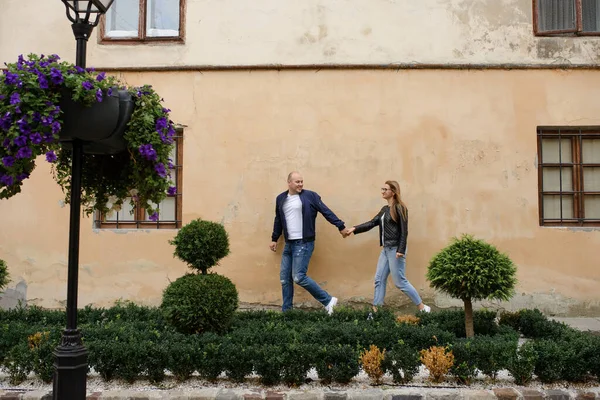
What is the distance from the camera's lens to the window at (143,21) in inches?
348

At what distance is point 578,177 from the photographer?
8625 millimetres

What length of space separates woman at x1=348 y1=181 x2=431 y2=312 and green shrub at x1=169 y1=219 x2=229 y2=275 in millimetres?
2585

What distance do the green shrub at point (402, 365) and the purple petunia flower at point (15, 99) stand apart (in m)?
3.52

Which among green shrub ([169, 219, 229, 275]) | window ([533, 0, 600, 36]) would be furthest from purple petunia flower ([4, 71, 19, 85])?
window ([533, 0, 600, 36])

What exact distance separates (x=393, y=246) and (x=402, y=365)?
3.09 m

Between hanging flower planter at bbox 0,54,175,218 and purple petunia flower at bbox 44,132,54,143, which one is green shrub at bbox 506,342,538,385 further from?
purple petunia flower at bbox 44,132,54,143

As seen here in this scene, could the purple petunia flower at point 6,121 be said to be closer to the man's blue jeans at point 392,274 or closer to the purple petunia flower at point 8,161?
the purple petunia flower at point 8,161

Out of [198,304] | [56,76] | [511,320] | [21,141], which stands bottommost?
[511,320]

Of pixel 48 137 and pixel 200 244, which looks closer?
pixel 48 137

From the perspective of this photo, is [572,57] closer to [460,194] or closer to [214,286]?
[460,194]

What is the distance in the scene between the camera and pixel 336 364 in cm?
492

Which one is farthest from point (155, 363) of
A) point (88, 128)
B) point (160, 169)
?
point (88, 128)

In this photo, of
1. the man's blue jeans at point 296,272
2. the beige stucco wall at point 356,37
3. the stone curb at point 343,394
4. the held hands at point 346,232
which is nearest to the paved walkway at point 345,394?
the stone curb at point 343,394

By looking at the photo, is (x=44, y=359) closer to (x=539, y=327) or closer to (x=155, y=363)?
(x=155, y=363)
